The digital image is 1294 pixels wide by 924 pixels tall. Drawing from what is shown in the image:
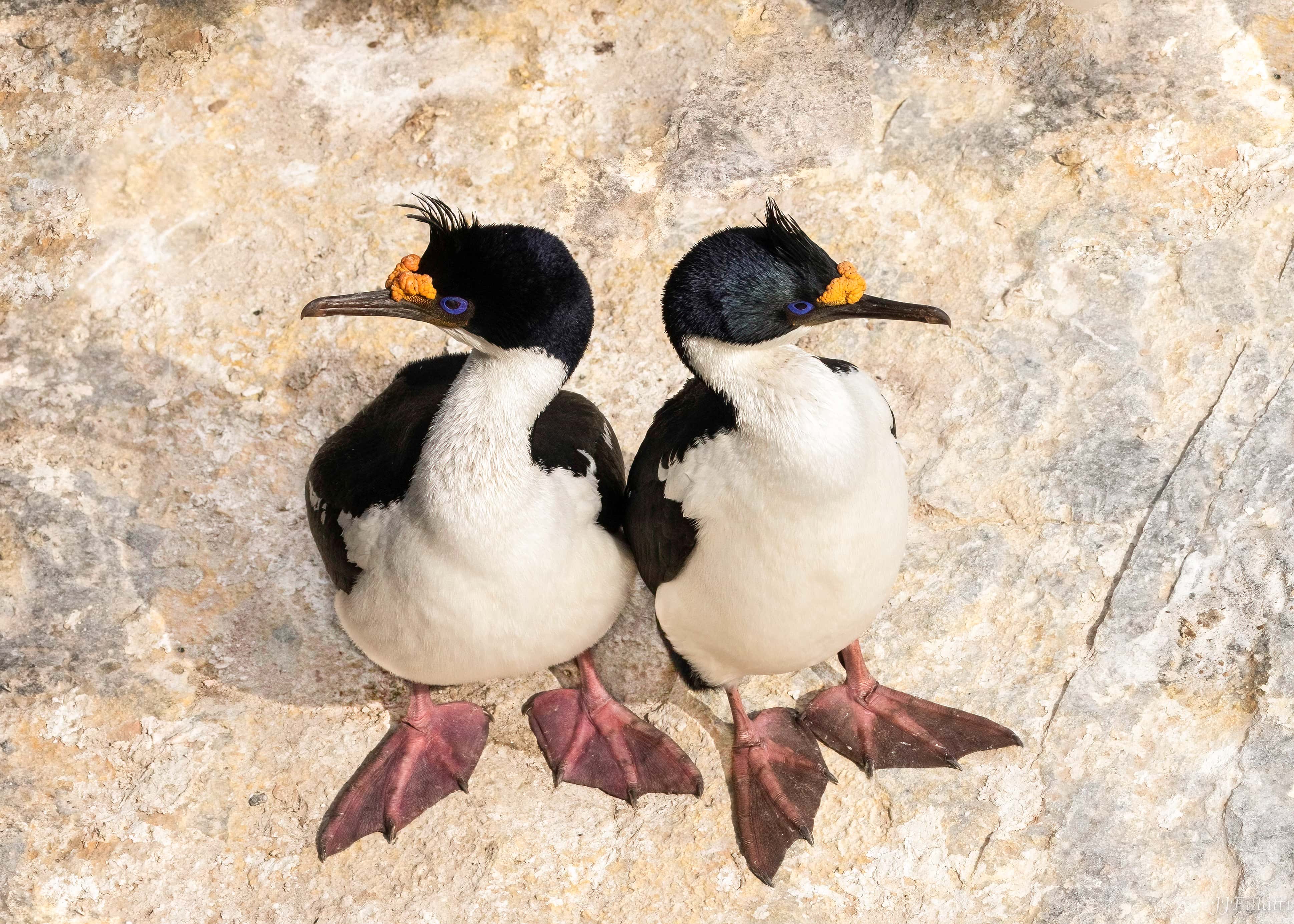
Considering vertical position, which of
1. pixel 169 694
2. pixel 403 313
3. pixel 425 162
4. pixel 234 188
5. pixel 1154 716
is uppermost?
pixel 403 313

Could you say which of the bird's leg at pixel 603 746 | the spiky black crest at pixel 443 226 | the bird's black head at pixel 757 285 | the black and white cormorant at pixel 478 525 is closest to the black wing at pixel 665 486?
the black and white cormorant at pixel 478 525

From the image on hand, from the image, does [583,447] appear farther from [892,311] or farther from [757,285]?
[892,311]

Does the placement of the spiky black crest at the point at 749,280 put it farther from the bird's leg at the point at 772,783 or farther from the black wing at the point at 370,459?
the bird's leg at the point at 772,783

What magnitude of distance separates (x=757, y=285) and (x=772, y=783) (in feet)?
5.08

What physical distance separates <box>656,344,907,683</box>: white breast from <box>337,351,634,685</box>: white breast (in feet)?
0.92

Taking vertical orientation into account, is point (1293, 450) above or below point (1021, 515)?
above

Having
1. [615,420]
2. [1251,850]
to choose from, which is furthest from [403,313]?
[1251,850]

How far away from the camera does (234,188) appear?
4.99 m

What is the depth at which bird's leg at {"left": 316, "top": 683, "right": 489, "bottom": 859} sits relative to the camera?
11.9ft

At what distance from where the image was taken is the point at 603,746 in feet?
12.3

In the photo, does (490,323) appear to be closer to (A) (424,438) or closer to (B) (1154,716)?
(A) (424,438)

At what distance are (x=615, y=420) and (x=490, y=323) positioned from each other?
1.56 m

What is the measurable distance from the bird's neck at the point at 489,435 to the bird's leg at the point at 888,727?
4.39 ft

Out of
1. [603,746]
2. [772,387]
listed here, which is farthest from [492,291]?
[603,746]
